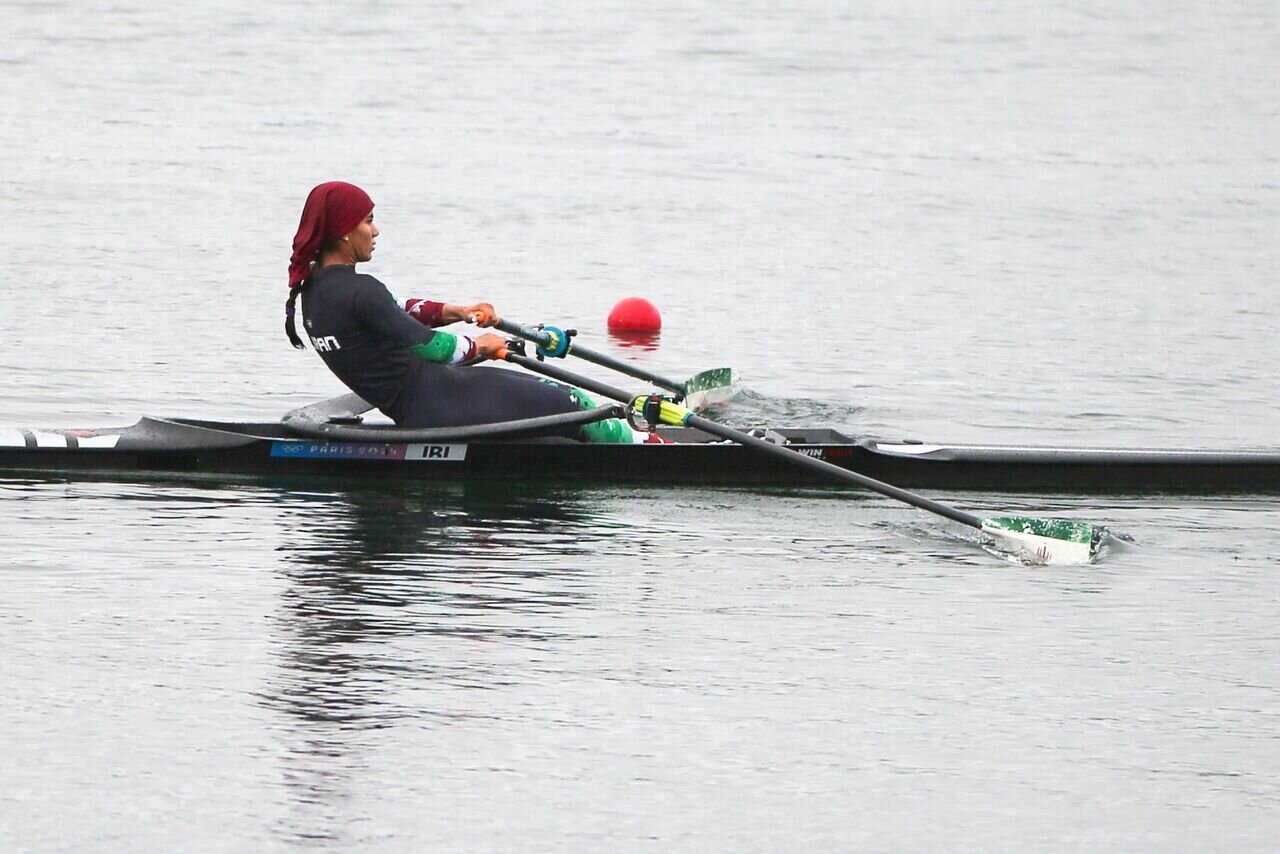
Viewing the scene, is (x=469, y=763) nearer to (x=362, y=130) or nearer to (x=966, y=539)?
(x=966, y=539)

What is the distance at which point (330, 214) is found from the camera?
31.9 feet

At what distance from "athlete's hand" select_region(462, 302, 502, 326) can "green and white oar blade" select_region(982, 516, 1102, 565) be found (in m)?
2.58

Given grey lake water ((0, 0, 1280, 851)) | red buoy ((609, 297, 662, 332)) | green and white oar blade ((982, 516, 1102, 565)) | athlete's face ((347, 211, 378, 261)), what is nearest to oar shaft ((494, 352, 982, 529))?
green and white oar blade ((982, 516, 1102, 565))

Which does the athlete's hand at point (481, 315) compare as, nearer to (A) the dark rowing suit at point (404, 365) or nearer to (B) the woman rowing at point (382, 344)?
(B) the woman rowing at point (382, 344)

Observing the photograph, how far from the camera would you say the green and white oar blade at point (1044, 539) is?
919 centimetres

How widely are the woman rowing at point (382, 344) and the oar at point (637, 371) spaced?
376mm

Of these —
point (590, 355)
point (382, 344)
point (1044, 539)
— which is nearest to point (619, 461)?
point (590, 355)

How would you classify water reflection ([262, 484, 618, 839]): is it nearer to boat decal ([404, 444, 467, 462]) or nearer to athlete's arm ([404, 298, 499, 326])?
boat decal ([404, 444, 467, 462])

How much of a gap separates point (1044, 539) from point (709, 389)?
325cm

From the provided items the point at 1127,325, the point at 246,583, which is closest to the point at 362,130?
the point at 1127,325

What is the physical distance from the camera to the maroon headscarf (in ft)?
31.8

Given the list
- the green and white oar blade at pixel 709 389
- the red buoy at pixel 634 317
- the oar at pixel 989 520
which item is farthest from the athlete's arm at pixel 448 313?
the red buoy at pixel 634 317

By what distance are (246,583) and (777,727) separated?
8.09 feet

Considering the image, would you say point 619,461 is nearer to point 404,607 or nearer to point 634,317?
point 404,607
